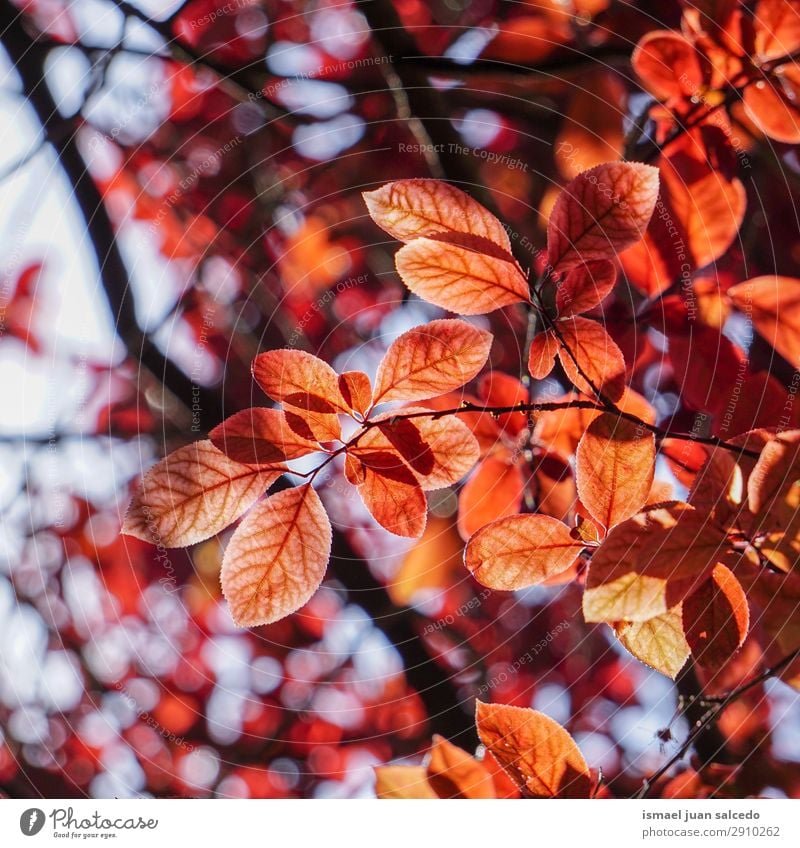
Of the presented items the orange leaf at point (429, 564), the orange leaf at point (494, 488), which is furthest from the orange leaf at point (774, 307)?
the orange leaf at point (429, 564)

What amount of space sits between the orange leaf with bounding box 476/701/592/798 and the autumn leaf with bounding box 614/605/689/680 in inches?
3.6

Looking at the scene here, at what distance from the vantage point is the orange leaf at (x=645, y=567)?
1.41 ft

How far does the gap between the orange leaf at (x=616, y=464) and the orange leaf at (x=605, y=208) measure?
0.12 meters

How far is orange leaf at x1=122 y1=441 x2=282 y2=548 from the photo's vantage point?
0.47 meters

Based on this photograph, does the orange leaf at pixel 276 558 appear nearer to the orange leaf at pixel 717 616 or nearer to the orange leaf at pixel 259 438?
the orange leaf at pixel 259 438

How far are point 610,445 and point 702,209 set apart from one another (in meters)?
0.25

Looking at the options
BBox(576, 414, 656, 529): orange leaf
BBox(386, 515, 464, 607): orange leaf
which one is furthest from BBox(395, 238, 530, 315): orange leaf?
BBox(386, 515, 464, 607): orange leaf

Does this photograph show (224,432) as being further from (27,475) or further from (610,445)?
(27,475)

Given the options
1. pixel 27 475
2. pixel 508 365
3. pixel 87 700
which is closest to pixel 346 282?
pixel 508 365

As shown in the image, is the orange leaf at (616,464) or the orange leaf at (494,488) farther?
the orange leaf at (494,488)

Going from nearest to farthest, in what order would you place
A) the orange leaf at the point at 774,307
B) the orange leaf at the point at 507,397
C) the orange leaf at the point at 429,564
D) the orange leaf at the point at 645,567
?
the orange leaf at the point at 645,567
the orange leaf at the point at 774,307
the orange leaf at the point at 507,397
the orange leaf at the point at 429,564

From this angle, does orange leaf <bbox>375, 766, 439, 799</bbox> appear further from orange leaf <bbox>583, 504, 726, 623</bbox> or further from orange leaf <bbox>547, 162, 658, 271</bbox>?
orange leaf <bbox>547, 162, 658, 271</bbox>

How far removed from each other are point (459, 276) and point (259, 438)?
181 millimetres

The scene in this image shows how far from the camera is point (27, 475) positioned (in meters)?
1.13
